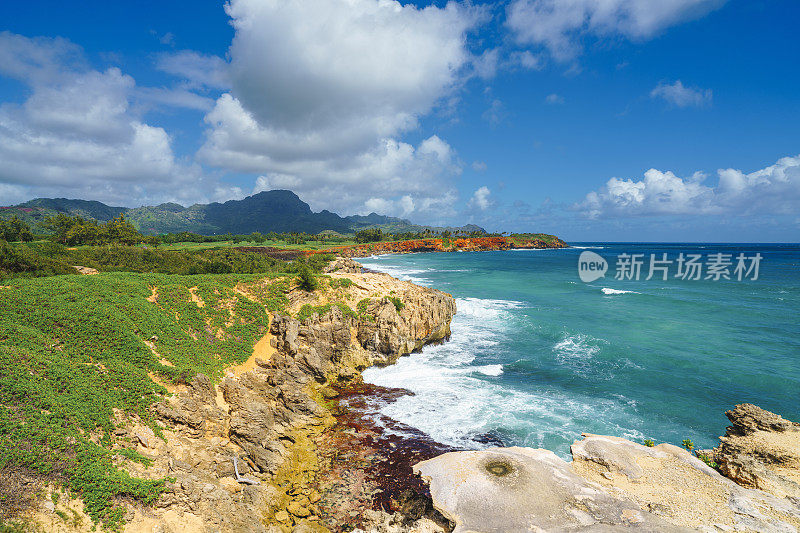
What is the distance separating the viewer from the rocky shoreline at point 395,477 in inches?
428

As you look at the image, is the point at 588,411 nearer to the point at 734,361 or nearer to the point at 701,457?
the point at 701,457

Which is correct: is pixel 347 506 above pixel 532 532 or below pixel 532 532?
below

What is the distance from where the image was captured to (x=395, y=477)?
1449cm

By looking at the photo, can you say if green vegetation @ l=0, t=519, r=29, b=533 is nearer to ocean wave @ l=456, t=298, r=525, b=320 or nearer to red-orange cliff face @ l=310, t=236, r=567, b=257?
ocean wave @ l=456, t=298, r=525, b=320

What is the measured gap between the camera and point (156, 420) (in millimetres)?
14148

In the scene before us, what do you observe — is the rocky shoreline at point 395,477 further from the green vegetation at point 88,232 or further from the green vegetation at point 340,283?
the green vegetation at point 88,232

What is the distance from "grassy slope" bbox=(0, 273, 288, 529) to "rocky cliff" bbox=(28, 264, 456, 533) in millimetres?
683

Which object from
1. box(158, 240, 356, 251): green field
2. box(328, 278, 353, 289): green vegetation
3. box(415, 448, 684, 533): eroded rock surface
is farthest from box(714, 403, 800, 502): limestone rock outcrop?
box(158, 240, 356, 251): green field

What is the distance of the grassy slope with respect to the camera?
1036 cm

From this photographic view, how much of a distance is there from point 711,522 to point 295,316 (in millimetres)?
24864

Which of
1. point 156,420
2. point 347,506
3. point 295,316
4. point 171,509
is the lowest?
point 347,506

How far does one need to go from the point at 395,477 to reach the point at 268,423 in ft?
23.9

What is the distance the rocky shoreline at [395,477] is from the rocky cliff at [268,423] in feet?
0.21

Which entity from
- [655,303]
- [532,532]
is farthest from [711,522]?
[655,303]
